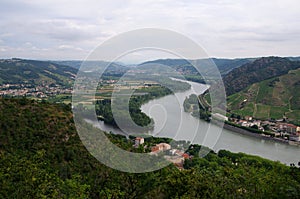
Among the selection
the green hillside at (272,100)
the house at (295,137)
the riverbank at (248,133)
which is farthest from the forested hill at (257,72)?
the house at (295,137)

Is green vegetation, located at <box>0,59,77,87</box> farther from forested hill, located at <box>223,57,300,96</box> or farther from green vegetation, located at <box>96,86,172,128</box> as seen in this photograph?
green vegetation, located at <box>96,86,172,128</box>

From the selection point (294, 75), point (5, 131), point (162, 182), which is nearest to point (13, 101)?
point (5, 131)

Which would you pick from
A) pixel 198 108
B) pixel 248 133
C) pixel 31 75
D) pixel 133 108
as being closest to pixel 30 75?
pixel 31 75

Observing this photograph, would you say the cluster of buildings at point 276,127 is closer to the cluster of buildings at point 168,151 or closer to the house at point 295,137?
the house at point 295,137

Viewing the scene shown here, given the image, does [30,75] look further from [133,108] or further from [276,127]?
[133,108]

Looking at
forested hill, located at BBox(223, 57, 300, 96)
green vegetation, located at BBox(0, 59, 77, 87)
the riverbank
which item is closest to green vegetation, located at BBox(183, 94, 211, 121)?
the riverbank

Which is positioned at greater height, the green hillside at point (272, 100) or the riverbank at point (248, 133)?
the green hillside at point (272, 100)

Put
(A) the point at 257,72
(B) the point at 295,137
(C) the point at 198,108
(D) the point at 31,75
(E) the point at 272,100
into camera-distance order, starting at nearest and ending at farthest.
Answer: (C) the point at 198,108 → (B) the point at 295,137 → (E) the point at 272,100 → (A) the point at 257,72 → (D) the point at 31,75
